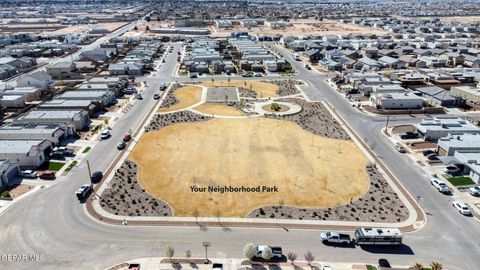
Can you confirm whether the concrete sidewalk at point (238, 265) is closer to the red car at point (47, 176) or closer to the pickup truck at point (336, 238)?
the pickup truck at point (336, 238)

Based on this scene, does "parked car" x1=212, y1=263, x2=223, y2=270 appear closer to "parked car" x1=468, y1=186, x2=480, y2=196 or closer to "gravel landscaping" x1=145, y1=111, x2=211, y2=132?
"parked car" x1=468, y1=186, x2=480, y2=196

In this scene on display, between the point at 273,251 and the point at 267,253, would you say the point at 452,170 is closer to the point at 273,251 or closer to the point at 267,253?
the point at 273,251

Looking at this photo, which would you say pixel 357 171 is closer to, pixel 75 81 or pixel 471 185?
pixel 471 185

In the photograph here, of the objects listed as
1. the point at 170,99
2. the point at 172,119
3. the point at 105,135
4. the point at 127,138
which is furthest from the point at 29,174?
the point at 170,99

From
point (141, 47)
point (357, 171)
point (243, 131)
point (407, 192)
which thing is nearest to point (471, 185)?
point (407, 192)

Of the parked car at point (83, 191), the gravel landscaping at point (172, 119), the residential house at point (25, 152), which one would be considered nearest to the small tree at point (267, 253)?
the parked car at point (83, 191)

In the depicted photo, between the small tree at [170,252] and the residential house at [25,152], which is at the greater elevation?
the residential house at [25,152]
